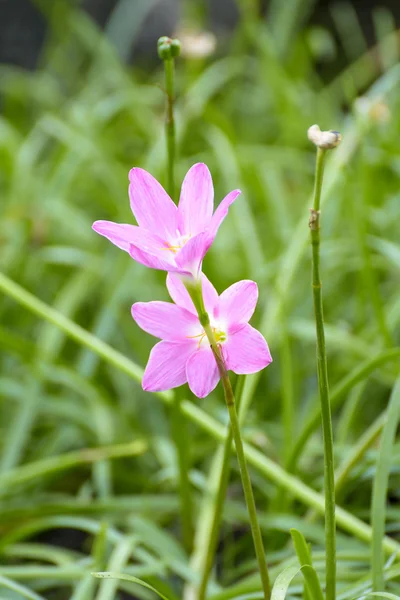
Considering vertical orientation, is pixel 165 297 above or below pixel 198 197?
above

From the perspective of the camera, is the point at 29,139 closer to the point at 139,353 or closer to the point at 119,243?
the point at 139,353

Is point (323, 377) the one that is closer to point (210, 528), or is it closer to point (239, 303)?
point (239, 303)

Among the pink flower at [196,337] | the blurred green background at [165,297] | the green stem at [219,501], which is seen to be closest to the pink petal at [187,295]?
the pink flower at [196,337]

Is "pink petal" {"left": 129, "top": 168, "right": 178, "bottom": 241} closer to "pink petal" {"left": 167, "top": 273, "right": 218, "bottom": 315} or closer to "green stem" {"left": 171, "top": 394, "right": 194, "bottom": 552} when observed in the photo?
"pink petal" {"left": 167, "top": 273, "right": 218, "bottom": 315}

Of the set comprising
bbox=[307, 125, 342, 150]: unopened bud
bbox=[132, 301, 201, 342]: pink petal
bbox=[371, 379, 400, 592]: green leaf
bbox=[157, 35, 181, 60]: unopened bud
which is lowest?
bbox=[371, 379, 400, 592]: green leaf

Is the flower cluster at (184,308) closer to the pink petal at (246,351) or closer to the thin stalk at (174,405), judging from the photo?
the pink petal at (246,351)

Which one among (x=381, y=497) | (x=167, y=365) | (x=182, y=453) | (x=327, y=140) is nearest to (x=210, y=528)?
(x=182, y=453)

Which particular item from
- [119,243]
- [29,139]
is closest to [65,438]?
[119,243]

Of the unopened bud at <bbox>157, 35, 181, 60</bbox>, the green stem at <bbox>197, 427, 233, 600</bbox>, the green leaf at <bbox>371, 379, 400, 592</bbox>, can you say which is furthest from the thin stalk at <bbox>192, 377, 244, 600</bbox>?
the unopened bud at <bbox>157, 35, 181, 60</bbox>
